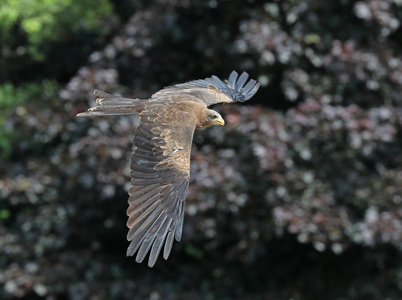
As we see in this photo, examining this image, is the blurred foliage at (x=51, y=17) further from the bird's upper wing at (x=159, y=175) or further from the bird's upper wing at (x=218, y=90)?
the bird's upper wing at (x=159, y=175)

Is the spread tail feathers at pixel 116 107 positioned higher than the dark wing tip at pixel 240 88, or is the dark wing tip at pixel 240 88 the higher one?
the spread tail feathers at pixel 116 107

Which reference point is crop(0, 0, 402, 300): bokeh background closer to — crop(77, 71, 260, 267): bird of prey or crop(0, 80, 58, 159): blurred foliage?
crop(0, 80, 58, 159): blurred foliage

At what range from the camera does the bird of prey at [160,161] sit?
4699 millimetres

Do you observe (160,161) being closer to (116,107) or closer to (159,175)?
(159,175)

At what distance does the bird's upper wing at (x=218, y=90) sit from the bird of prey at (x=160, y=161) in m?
0.02

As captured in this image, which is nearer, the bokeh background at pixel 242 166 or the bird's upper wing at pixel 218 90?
the bird's upper wing at pixel 218 90

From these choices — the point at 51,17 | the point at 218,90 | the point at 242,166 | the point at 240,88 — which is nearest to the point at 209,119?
the point at 218,90

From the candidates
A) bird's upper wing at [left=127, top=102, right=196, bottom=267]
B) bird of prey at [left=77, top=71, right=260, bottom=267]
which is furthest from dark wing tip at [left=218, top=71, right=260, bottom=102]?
bird's upper wing at [left=127, top=102, right=196, bottom=267]

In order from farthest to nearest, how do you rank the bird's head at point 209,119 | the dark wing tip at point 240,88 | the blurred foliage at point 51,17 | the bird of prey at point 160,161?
the blurred foliage at point 51,17, the dark wing tip at point 240,88, the bird's head at point 209,119, the bird of prey at point 160,161

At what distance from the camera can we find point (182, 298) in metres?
7.45

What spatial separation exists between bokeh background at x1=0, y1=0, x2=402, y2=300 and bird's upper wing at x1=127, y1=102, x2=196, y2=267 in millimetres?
1576

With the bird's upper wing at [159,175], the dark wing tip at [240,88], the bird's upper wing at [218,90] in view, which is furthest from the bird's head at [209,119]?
the dark wing tip at [240,88]

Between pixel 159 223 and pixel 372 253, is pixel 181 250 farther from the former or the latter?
pixel 159 223

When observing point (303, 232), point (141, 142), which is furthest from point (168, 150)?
point (303, 232)
